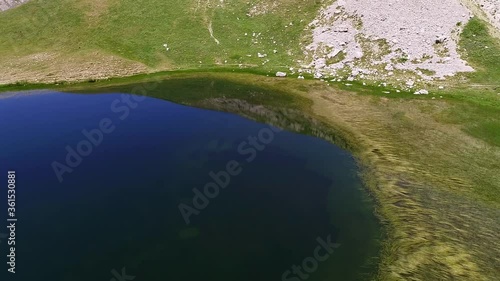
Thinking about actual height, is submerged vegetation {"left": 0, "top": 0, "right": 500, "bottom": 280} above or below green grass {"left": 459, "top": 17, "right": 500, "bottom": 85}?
below

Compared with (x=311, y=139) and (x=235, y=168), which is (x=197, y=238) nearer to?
(x=235, y=168)

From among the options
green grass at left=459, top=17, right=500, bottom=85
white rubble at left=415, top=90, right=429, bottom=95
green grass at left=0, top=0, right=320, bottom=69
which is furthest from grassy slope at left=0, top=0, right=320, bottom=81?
green grass at left=459, top=17, right=500, bottom=85

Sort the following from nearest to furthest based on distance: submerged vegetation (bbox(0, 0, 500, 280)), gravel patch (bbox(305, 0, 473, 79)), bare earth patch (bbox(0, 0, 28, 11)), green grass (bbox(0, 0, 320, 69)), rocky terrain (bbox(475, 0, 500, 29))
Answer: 1. submerged vegetation (bbox(0, 0, 500, 280))
2. gravel patch (bbox(305, 0, 473, 79))
3. rocky terrain (bbox(475, 0, 500, 29))
4. green grass (bbox(0, 0, 320, 69))
5. bare earth patch (bbox(0, 0, 28, 11))

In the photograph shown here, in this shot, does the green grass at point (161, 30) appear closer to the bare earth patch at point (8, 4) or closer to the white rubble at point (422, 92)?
the bare earth patch at point (8, 4)

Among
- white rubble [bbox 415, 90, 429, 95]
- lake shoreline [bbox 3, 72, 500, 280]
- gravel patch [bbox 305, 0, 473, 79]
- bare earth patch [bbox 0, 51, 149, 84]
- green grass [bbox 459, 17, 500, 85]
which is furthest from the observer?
bare earth patch [bbox 0, 51, 149, 84]

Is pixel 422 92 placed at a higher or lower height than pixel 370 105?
higher

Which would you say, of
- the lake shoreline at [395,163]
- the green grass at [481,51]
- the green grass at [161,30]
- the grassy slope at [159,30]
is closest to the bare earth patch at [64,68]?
the grassy slope at [159,30]

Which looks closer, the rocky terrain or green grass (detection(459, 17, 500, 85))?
green grass (detection(459, 17, 500, 85))

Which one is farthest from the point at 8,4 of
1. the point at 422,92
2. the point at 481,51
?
the point at 481,51

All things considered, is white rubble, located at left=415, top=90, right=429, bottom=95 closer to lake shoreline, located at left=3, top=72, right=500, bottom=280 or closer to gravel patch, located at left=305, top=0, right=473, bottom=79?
lake shoreline, located at left=3, top=72, right=500, bottom=280

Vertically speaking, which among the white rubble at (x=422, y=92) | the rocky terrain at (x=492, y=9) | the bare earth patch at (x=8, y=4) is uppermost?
the rocky terrain at (x=492, y=9)

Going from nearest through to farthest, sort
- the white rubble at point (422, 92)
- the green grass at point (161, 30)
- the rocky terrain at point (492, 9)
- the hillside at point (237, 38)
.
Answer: the white rubble at point (422, 92)
the rocky terrain at point (492, 9)
the hillside at point (237, 38)
the green grass at point (161, 30)

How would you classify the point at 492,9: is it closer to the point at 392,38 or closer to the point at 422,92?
the point at 392,38

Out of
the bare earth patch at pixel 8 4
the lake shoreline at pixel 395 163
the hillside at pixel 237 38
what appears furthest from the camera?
the bare earth patch at pixel 8 4
